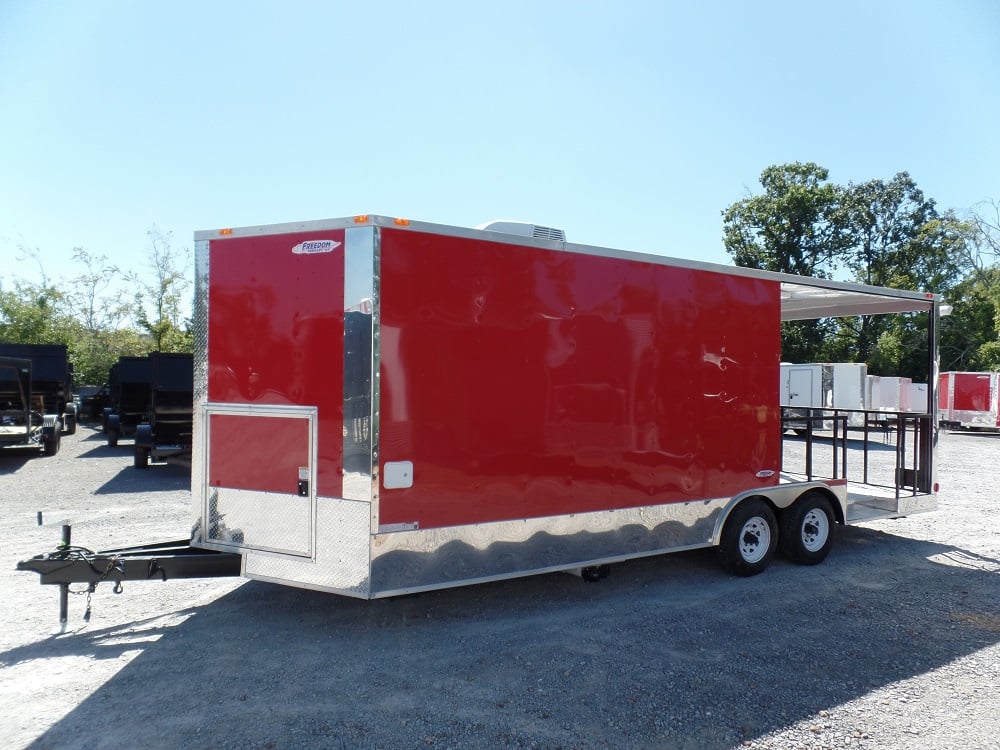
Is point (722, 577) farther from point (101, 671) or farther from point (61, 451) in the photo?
point (61, 451)

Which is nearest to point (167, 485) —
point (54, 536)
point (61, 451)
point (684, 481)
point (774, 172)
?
point (54, 536)

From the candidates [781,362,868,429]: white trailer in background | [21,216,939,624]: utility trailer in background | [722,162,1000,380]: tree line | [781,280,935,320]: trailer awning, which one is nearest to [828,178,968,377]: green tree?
[722,162,1000,380]: tree line

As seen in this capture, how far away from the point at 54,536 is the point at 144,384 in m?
9.18

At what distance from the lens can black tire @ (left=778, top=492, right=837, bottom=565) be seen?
21.3ft

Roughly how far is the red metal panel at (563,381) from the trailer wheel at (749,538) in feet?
0.92

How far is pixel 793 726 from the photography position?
3576 millimetres

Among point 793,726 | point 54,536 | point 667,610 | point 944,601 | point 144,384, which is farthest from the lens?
point 144,384

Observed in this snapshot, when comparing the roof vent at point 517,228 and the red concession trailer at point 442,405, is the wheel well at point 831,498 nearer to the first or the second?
the red concession trailer at point 442,405

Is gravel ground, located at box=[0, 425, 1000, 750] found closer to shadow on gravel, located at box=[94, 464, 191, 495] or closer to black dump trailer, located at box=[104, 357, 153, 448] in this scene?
shadow on gravel, located at box=[94, 464, 191, 495]

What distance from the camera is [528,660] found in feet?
14.2

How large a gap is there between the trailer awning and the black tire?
2122 mm

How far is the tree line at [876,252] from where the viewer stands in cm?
3378

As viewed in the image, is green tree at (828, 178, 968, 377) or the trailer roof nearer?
the trailer roof

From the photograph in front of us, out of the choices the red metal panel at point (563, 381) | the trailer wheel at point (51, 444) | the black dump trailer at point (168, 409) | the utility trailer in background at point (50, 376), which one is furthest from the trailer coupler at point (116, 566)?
the utility trailer in background at point (50, 376)
